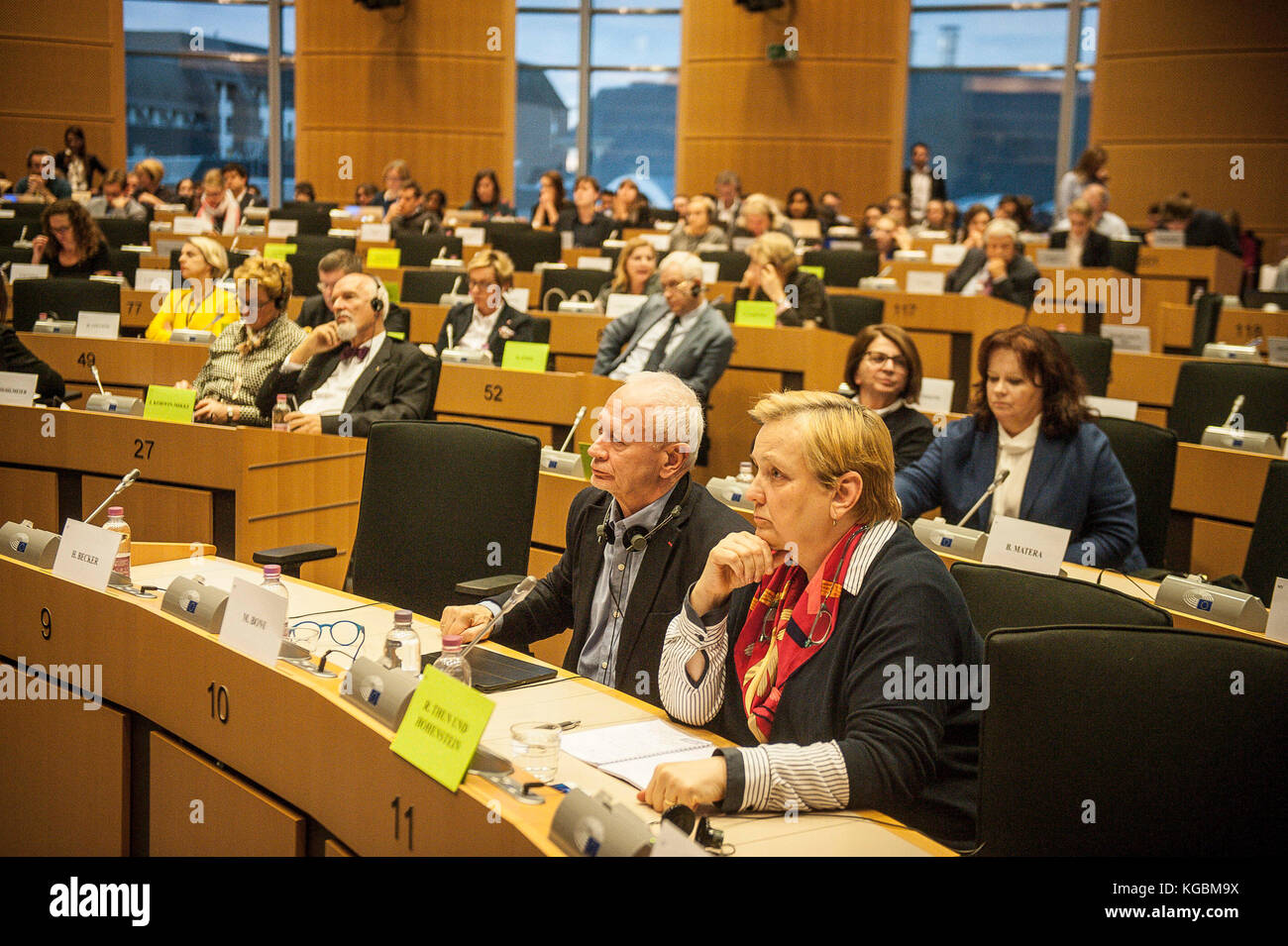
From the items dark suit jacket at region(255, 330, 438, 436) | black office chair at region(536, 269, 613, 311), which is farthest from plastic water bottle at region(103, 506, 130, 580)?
black office chair at region(536, 269, 613, 311)

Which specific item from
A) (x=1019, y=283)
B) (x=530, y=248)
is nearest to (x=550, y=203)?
(x=530, y=248)

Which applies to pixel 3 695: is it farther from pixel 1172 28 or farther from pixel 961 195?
pixel 961 195

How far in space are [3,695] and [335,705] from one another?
1111mm

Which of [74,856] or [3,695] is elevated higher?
[3,695]

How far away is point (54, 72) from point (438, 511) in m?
11.6

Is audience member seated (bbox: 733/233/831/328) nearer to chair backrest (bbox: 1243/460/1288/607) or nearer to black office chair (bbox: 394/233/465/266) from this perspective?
black office chair (bbox: 394/233/465/266)

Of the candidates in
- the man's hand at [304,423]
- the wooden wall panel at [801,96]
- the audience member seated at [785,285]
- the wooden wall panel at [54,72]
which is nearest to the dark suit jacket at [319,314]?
the audience member seated at [785,285]

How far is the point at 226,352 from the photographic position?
14.5 feet

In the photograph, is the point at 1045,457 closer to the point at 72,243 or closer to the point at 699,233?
the point at 699,233

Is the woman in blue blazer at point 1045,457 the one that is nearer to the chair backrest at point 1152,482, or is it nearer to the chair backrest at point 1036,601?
the chair backrest at point 1152,482

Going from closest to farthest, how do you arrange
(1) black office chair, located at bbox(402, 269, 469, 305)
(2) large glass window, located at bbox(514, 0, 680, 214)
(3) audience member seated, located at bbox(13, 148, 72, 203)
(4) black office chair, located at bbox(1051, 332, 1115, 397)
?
(4) black office chair, located at bbox(1051, 332, 1115, 397)
(1) black office chair, located at bbox(402, 269, 469, 305)
(3) audience member seated, located at bbox(13, 148, 72, 203)
(2) large glass window, located at bbox(514, 0, 680, 214)

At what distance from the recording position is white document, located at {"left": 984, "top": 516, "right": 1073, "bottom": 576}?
8.29 feet

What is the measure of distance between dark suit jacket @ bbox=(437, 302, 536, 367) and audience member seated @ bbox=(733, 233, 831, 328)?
1158mm
